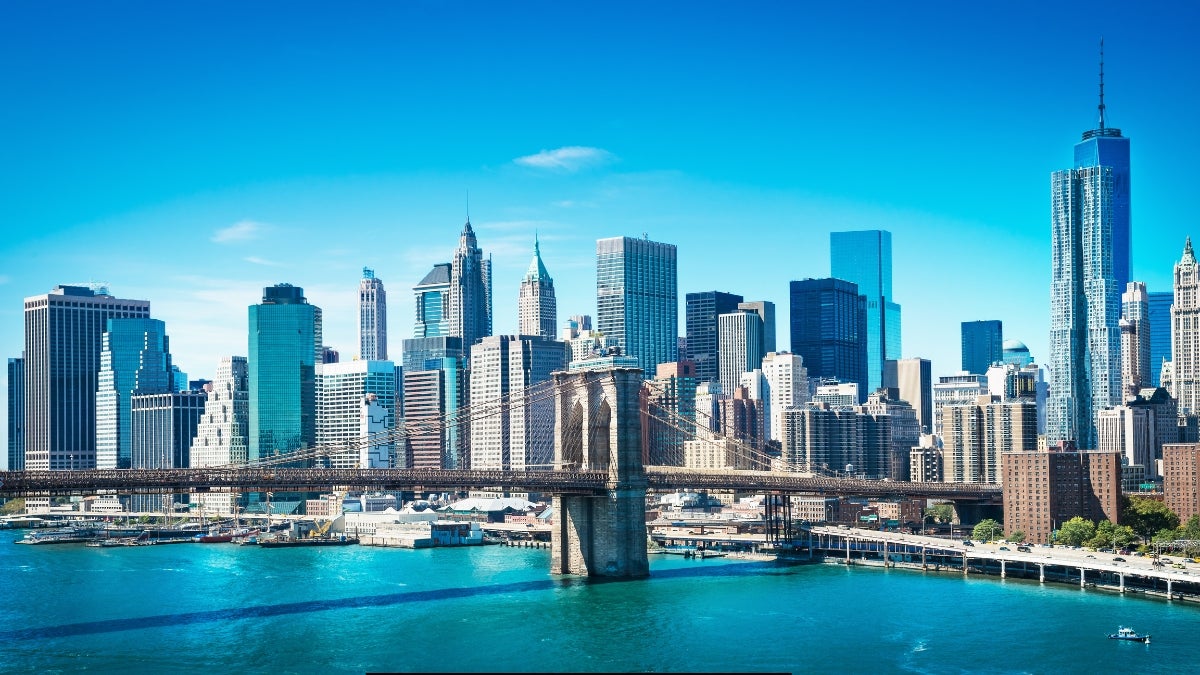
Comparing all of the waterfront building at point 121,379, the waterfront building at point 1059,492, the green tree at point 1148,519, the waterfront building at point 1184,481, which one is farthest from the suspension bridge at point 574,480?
the waterfront building at point 121,379

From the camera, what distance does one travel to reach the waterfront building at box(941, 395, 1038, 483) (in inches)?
5231

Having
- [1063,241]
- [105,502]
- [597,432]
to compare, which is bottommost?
[105,502]

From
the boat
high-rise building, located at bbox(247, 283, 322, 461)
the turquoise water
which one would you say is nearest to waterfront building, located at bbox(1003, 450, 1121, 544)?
the turquoise water

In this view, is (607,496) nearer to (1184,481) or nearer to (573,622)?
(573,622)

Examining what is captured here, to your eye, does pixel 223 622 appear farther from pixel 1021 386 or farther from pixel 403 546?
pixel 1021 386

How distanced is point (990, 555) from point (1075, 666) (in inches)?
1037

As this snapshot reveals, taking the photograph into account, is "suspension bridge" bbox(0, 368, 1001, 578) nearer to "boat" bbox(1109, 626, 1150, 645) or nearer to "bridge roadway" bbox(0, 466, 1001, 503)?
"bridge roadway" bbox(0, 466, 1001, 503)

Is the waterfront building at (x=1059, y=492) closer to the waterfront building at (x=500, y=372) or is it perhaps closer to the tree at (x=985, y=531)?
the tree at (x=985, y=531)

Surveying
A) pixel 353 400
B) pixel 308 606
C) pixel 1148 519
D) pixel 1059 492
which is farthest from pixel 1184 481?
pixel 353 400

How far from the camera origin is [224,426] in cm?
17675

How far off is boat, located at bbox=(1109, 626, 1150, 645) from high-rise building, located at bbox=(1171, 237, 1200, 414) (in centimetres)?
13618

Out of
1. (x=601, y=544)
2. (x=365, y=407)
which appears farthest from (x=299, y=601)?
(x=365, y=407)

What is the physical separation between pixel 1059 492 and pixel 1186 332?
10541 centimetres

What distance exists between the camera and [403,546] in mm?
96312
